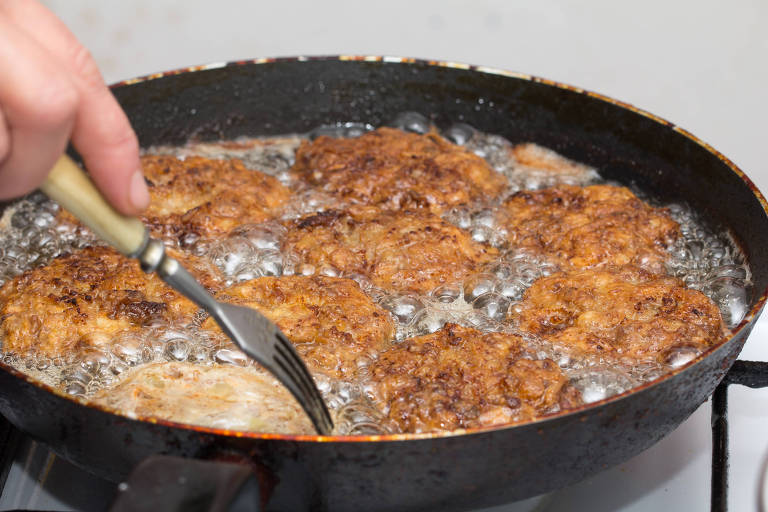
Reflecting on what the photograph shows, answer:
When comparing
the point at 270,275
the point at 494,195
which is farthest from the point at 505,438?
the point at 494,195

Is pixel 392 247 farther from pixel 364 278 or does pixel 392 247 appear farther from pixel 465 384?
pixel 465 384

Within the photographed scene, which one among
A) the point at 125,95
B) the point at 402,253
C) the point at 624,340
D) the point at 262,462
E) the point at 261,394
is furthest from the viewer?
the point at 125,95

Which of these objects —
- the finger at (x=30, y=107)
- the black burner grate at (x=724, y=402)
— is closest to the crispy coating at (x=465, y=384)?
the black burner grate at (x=724, y=402)

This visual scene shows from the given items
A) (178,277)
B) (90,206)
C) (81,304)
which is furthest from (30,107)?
(81,304)

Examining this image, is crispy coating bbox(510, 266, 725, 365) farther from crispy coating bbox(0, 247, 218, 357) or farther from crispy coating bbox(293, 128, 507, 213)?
crispy coating bbox(0, 247, 218, 357)

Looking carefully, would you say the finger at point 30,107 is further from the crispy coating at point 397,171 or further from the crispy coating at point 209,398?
the crispy coating at point 397,171

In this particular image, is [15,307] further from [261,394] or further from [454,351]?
[454,351]
